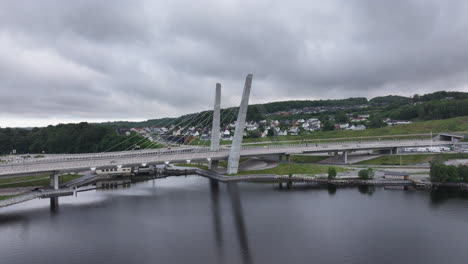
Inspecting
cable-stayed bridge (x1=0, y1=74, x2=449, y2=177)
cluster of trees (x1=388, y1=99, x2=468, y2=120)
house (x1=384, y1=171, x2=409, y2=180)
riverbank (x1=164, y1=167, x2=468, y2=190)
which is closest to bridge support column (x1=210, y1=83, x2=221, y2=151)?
cable-stayed bridge (x1=0, y1=74, x2=449, y2=177)

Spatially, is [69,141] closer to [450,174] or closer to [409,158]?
[409,158]

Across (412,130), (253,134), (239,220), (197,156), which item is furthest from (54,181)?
(412,130)

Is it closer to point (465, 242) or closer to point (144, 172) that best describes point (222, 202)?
point (465, 242)

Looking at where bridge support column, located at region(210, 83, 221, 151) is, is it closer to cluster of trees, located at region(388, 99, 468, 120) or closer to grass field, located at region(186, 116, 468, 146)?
grass field, located at region(186, 116, 468, 146)

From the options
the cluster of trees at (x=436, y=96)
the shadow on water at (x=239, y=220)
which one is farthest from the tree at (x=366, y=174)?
the cluster of trees at (x=436, y=96)

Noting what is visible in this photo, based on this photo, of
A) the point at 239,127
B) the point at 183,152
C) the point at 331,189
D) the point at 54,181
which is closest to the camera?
the point at 54,181
